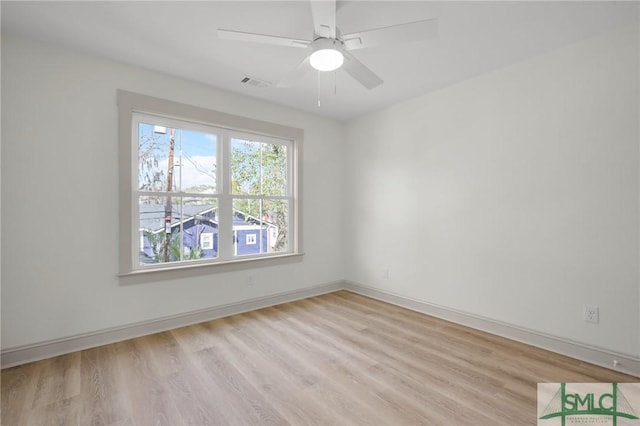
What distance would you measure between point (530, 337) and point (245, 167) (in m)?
3.45

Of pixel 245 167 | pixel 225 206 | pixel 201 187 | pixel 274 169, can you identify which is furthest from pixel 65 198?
pixel 274 169

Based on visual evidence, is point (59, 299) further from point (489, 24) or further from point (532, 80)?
point (532, 80)

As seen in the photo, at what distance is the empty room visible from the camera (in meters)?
1.93

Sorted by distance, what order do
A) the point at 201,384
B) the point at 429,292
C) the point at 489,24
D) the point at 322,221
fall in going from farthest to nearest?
the point at 322,221 < the point at 429,292 < the point at 489,24 < the point at 201,384

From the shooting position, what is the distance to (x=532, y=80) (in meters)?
2.62

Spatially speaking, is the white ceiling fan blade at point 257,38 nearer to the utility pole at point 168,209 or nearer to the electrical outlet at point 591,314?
the utility pole at point 168,209

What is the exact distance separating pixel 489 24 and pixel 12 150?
12.3ft

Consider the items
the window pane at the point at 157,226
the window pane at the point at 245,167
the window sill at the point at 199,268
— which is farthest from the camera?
the window pane at the point at 245,167

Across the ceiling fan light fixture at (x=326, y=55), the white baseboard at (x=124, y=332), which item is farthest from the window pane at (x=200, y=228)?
the ceiling fan light fixture at (x=326, y=55)

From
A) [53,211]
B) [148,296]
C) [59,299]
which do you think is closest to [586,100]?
[148,296]

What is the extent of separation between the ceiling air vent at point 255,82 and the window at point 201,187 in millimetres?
442

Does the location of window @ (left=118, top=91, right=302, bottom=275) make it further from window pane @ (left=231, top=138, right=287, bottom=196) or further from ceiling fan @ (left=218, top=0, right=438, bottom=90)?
ceiling fan @ (left=218, top=0, right=438, bottom=90)

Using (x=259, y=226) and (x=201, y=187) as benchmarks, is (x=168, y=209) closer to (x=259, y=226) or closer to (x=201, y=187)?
(x=201, y=187)

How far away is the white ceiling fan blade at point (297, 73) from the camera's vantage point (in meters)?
2.08
